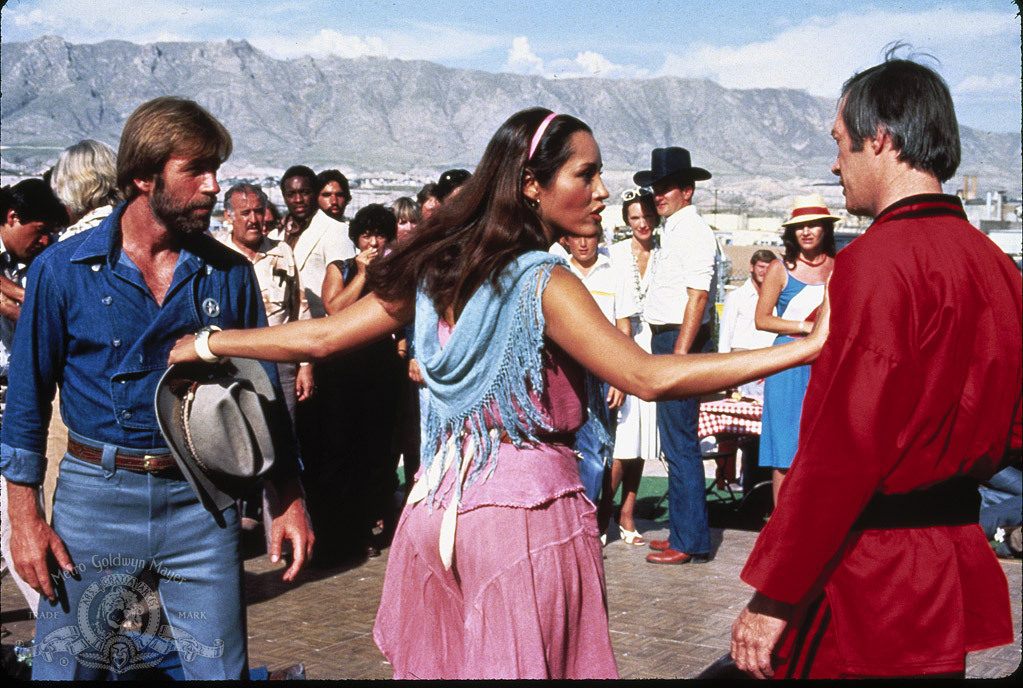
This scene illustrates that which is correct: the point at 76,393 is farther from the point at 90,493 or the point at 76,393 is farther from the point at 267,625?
the point at 267,625

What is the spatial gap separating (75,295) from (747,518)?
660 cm

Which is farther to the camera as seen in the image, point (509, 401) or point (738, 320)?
point (738, 320)

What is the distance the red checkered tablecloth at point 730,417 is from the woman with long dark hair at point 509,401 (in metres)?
5.82

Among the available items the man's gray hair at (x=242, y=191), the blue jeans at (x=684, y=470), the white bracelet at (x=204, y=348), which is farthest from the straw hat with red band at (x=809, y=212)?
the white bracelet at (x=204, y=348)

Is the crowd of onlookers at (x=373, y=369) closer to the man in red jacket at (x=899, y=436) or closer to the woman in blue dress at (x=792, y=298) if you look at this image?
the woman in blue dress at (x=792, y=298)

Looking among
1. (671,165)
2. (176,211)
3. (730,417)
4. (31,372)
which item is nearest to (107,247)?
(176,211)

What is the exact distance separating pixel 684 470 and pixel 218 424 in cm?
460

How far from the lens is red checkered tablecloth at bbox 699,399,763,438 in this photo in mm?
8461

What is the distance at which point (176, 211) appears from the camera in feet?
10.9

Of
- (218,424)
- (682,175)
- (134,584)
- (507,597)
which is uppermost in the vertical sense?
(682,175)

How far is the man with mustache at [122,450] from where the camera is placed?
3.18m

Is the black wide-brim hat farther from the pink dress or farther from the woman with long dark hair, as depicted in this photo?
the pink dress

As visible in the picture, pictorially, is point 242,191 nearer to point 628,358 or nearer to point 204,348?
Result: point 204,348

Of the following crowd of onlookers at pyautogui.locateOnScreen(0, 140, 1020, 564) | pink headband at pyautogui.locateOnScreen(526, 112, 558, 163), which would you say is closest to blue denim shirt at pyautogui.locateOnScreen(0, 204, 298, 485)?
pink headband at pyautogui.locateOnScreen(526, 112, 558, 163)
